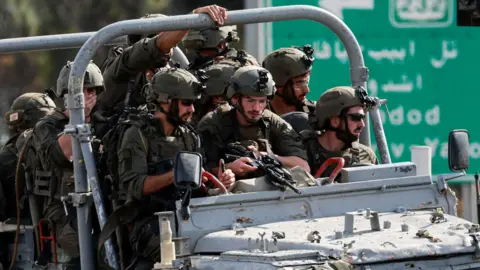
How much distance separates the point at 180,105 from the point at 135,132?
13.5 inches

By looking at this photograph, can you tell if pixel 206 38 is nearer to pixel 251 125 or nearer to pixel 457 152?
pixel 251 125

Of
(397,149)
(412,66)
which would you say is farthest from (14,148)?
(412,66)

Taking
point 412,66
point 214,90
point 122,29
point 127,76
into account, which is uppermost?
point 122,29

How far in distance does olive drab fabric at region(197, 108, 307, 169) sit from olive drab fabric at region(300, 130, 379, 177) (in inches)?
9.6

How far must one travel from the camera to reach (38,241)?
11625 millimetres

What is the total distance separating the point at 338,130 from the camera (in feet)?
36.7

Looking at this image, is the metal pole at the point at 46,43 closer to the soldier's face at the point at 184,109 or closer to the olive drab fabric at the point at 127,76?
the olive drab fabric at the point at 127,76

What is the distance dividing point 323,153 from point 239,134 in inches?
28.1

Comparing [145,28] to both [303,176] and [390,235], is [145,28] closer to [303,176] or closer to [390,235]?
[303,176]

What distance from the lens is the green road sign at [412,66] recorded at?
55.8 feet

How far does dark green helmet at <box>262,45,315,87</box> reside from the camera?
12273 mm

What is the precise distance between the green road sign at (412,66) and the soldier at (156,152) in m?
6.40

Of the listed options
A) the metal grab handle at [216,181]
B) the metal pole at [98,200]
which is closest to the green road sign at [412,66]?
the metal pole at [98,200]

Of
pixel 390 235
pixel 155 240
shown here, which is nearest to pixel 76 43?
pixel 155 240
